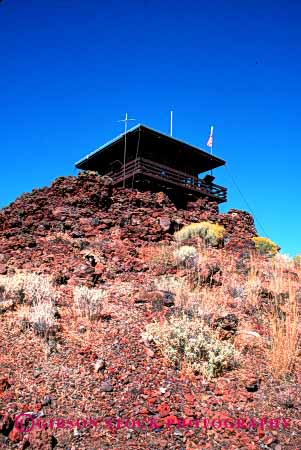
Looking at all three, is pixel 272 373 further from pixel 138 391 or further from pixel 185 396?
pixel 138 391

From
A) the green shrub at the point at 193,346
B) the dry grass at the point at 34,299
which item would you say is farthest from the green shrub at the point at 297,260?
the dry grass at the point at 34,299

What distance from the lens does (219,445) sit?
143 inches

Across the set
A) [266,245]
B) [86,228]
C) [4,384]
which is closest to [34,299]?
[4,384]

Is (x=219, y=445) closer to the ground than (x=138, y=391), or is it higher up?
closer to the ground

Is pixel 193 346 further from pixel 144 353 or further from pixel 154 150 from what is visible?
pixel 154 150

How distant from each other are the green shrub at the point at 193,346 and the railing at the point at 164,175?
13973mm

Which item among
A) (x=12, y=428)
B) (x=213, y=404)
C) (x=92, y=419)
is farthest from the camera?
(x=213, y=404)

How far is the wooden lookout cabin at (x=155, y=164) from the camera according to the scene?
19.6m

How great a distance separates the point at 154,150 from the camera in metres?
22.4

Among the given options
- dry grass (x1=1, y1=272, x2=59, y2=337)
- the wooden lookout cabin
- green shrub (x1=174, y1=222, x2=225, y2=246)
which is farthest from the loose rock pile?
the wooden lookout cabin

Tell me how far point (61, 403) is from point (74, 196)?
9.67 m

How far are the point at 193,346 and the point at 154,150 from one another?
60.6 feet

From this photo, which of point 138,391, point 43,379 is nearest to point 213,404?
point 138,391

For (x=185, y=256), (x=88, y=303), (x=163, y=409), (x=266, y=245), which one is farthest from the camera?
(x=266, y=245)
